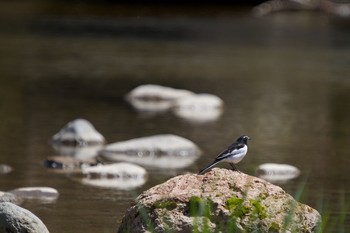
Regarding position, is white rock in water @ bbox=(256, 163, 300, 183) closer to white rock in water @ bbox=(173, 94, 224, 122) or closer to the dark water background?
the dark water background

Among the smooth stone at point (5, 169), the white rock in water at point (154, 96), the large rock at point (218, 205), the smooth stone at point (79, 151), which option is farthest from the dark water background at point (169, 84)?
the large rock at point (218, 205)

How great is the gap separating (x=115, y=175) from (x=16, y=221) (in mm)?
5125

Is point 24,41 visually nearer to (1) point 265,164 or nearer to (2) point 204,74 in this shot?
(2) point 204,74

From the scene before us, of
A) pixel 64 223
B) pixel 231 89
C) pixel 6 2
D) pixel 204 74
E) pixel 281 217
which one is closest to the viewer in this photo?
pixel 281 217

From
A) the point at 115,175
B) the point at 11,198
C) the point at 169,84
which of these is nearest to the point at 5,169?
the point at 115,175

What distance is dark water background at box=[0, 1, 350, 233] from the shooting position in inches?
637

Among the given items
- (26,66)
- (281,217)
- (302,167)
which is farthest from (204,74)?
(281,217)

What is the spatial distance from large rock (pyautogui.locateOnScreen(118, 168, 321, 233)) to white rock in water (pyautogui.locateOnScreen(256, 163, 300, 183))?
19.5 ft

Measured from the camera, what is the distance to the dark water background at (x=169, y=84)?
16172mm

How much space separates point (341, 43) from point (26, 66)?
11379mm

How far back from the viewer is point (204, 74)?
1156 inches

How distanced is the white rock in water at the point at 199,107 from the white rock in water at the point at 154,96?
35cm

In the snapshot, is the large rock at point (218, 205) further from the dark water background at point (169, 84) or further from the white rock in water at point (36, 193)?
the white rock in water at point (36, 193)

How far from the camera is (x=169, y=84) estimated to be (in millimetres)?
27359
